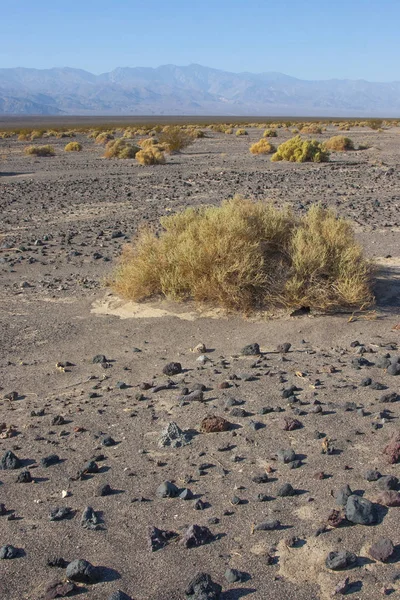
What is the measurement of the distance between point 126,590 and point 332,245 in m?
5.48

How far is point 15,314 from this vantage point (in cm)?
816

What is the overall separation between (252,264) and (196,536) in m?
4.38

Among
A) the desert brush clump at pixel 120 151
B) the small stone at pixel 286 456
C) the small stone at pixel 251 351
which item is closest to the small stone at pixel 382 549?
the small stone at pixel 286 456

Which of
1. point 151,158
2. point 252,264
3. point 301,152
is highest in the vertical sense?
point 301,152

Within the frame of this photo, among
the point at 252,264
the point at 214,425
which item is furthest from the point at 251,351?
the point at 214,425

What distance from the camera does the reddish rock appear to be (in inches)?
194

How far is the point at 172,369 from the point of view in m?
6.12

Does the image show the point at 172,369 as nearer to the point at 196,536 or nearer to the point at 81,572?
the point at 196,536

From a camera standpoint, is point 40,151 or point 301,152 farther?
point 40,151

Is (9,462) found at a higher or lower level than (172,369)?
lower

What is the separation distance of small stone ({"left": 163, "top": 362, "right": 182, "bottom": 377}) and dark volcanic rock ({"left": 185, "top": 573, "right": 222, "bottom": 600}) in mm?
2919

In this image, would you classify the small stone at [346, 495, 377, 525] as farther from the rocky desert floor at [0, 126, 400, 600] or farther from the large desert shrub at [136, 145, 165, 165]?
the large desert shrub at [136, 145, 165, 165]

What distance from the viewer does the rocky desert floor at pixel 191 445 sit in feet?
11.3

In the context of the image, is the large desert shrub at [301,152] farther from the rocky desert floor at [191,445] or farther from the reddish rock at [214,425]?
the reddish rock at [214,425]
